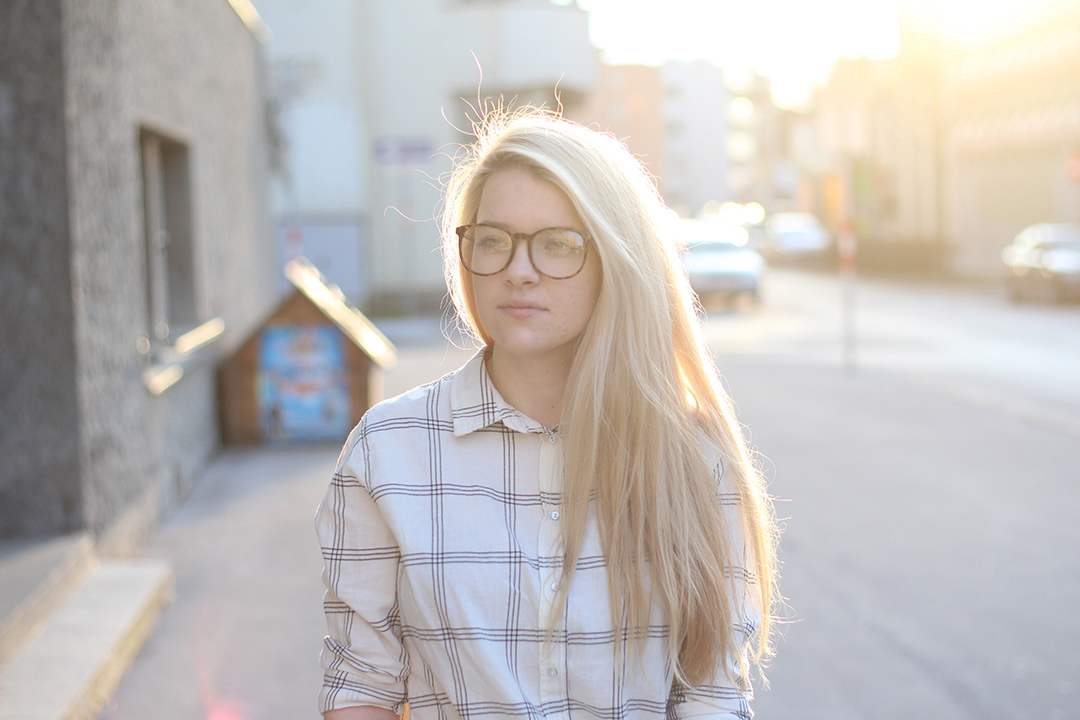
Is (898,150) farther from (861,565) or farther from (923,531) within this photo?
(861,565)

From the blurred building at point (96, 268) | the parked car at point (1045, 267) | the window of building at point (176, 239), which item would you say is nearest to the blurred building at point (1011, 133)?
the parked car at point (1045, 267)

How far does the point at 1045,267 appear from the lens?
76.8ft

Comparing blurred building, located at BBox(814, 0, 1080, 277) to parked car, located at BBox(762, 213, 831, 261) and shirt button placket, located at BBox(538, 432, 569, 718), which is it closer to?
parked car, located at BBox(762, 213, 831, 261)

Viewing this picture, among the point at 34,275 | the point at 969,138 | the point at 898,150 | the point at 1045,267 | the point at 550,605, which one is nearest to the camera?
the point at 550,605

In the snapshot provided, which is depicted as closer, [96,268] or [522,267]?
[522,267]

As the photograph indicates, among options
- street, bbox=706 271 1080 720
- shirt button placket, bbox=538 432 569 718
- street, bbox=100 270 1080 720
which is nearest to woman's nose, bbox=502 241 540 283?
shirt button placket, bbox=538 432 569 718

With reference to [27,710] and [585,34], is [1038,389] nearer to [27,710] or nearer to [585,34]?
[27,710]

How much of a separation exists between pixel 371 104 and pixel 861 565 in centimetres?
1981

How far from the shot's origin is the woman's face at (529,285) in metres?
1.91

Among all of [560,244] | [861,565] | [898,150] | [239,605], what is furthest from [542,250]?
[898,150]

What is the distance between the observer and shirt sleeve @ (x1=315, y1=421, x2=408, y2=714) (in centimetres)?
192

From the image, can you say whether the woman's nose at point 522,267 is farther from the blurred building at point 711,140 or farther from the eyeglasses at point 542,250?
the blurred building at point 711,140

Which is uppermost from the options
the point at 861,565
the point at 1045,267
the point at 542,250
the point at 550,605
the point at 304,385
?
the point at 542,250

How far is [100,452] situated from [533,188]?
3.97 m
